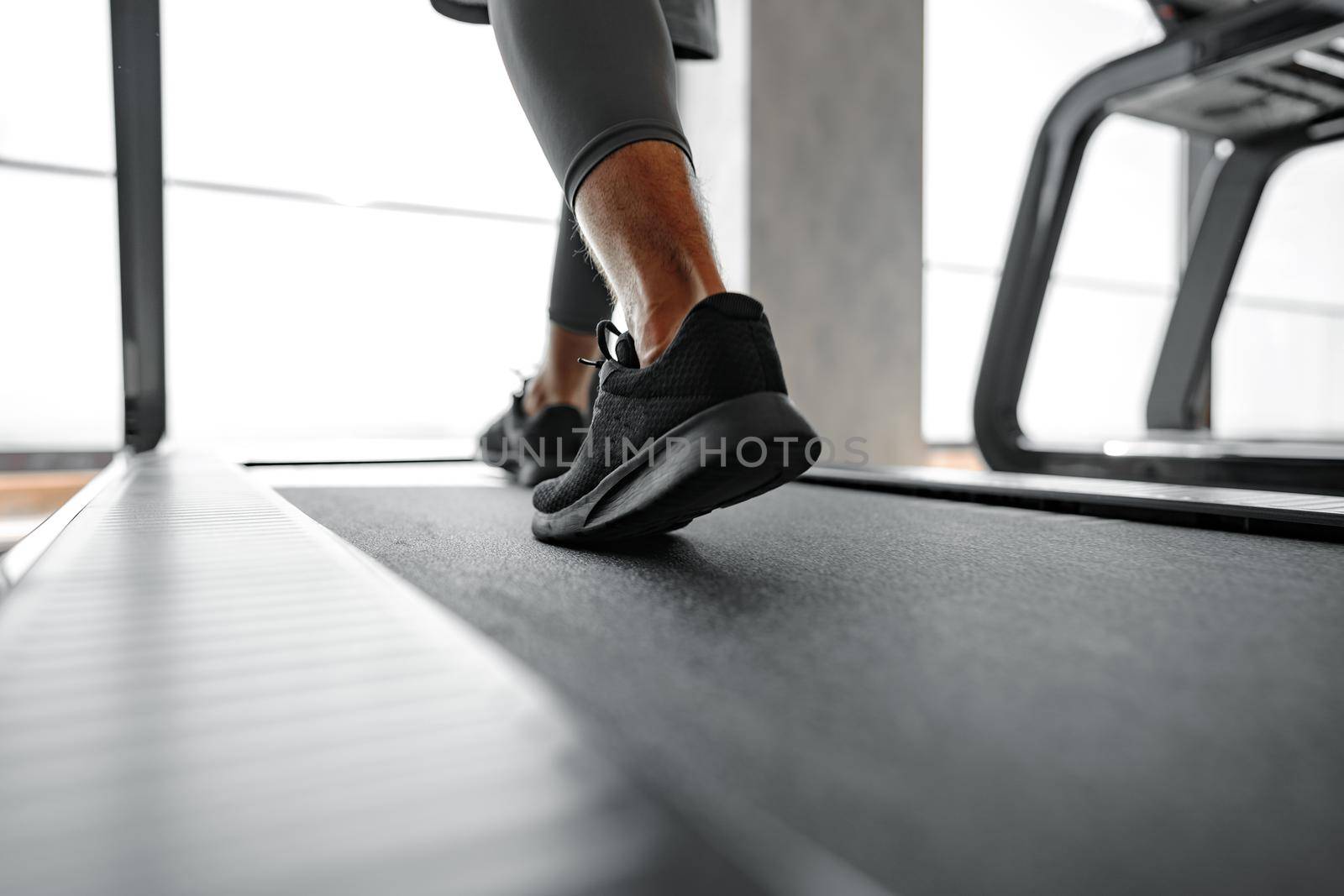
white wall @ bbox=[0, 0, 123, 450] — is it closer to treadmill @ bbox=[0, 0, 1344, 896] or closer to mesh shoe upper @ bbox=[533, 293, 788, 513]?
treadmill @ bbox=[0, 0, 1344, 896]

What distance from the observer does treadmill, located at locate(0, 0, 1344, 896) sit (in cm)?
18

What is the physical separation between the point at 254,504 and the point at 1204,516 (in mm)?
906

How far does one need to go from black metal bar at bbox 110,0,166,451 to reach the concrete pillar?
5.37ft

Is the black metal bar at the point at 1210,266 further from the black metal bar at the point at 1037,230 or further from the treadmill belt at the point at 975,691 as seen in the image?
the treadmill belt at the point at 975,691

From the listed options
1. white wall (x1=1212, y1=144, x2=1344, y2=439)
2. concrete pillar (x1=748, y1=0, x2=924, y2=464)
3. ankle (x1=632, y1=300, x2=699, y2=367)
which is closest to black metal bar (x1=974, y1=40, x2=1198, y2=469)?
concrete pillar (x1=748, y1=0, x2=924, y2=464)

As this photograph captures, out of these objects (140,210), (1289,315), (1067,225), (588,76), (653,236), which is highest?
(1067,225)

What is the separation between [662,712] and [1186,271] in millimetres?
3142

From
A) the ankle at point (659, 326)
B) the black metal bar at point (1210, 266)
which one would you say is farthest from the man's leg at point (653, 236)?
the black metal bar at point (1210, 266)

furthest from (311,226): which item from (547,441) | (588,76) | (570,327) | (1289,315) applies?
(1289,315)

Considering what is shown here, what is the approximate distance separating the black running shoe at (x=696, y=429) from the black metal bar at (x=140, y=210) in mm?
1509

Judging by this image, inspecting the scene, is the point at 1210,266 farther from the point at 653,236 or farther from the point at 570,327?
the point at 653,236

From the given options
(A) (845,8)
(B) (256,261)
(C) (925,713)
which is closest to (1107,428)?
(A) (845,8)

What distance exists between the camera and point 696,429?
60cm

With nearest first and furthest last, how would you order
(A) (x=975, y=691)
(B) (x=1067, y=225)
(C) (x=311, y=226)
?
(A) (x=975, y=691) < (C) (x=311, y=226) < (B) (x=1067, y=225)
